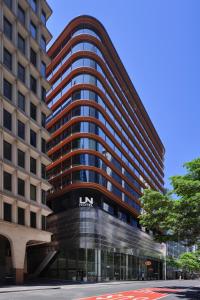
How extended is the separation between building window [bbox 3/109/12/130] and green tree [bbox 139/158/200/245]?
1908cm

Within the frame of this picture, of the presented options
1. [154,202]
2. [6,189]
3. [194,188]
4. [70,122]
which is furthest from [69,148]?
[194,188]

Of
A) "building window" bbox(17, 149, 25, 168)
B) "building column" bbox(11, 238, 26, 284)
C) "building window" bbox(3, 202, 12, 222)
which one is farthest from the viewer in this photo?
"building window" bbox(17, 149, 25, 168)

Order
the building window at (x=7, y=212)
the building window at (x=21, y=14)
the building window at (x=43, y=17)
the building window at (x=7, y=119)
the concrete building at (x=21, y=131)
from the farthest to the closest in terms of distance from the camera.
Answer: the building window at (x=43, y=17) < the building window at (x=21, y=14) < the building window at (x=7, y=119) < the concrete building at (x=21, y=131) < the building window at (x=7, y=212)

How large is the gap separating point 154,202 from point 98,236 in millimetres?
34682

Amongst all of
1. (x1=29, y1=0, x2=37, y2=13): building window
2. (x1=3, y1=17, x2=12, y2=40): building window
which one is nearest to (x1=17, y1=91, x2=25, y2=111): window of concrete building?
(x1=3, y1=17, x2=12, y2=40): building window

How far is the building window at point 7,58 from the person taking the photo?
47.3 m

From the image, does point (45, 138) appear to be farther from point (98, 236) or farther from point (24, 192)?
point (98, 236)

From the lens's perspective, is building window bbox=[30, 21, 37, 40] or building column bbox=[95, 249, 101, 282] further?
building column bbox=[95, 249, 101, 282]

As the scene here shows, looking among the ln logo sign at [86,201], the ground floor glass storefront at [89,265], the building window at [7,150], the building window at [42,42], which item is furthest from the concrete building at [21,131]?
the ln logo sign at [86,201]

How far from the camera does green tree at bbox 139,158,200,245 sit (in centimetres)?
2708

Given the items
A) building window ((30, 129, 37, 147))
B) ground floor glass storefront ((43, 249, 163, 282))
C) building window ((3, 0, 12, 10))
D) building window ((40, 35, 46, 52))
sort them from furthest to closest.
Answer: ground floor glass storefront ((43, 249, 163, 282)) → building window ((40, 35, 46, 52)) → building window ((30, 129, 37, 147)) → building window ((3, 0, 12, 10))

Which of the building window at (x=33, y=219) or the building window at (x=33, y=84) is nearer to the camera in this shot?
the building window at (x=33, y=219)

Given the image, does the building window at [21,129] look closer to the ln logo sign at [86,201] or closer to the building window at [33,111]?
the building window at [33,111]

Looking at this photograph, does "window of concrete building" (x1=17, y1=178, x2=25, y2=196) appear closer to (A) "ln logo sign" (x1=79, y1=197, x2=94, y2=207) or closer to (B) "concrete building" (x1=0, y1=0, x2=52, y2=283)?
(B) "concrete building" (x1=0, y1=0, x2=52, y2=283)
